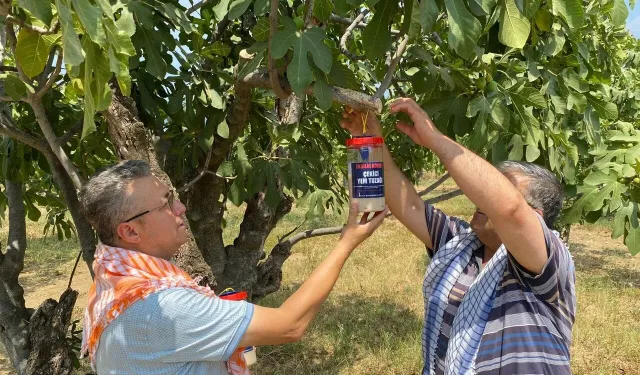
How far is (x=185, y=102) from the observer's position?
2.43m

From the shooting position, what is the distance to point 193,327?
55.2 inches

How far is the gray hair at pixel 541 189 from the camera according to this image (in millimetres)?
1741

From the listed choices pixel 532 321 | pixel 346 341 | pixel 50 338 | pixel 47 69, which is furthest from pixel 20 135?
pixel 346 341

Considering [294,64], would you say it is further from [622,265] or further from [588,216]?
[622,265]

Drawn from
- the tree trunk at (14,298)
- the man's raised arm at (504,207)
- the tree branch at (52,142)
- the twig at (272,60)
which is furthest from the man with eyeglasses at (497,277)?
the tree trunk at (14,298)

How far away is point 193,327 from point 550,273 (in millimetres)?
995

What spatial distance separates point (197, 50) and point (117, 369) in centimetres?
150

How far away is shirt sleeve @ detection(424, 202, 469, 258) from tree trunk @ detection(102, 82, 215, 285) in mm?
908

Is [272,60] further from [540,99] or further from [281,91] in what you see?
[540,99]

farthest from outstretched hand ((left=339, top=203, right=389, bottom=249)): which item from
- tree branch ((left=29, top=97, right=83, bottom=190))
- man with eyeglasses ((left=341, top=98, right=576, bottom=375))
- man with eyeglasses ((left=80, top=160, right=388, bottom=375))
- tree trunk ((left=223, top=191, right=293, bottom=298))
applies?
tree trunk ((left=223, top=191, right=293, bottom=298))

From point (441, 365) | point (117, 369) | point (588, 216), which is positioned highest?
point (588, 216)

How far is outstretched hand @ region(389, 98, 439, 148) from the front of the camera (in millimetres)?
1733

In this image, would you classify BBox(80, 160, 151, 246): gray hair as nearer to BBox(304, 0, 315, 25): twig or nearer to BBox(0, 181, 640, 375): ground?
BBox(304, 0, 315, 25): twig

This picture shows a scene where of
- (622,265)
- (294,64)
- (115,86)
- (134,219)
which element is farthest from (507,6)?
(622,265)
